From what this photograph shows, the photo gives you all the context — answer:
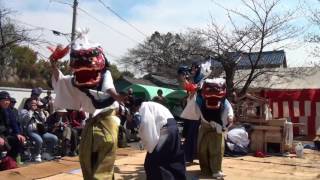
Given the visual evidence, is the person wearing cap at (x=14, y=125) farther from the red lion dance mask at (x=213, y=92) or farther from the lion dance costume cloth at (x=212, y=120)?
the red lion dance mask at (x=213, y=92)

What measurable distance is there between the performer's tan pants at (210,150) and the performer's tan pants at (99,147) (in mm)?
2657

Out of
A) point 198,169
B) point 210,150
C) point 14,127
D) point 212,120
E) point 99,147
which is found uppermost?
point 212,120

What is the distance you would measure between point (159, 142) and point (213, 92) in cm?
219

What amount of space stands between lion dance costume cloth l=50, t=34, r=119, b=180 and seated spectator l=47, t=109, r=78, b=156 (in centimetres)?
439

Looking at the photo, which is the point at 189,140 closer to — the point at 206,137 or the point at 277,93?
the point at 206,137

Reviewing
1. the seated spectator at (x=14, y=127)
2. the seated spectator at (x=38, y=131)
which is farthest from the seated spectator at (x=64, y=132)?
the seated spectator at (x=14, y=127)

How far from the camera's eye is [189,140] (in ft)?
26.9

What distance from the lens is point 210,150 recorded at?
7062 millimetres

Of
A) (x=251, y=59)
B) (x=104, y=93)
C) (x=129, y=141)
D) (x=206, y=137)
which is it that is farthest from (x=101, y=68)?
(x=251, y=59)

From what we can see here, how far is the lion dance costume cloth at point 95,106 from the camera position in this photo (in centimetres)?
459

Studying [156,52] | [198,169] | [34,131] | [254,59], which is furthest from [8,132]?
[156,52]

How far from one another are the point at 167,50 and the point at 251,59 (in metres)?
11.7

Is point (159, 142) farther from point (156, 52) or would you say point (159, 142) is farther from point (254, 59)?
point (156, 52)

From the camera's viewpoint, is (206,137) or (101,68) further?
(206,137)
